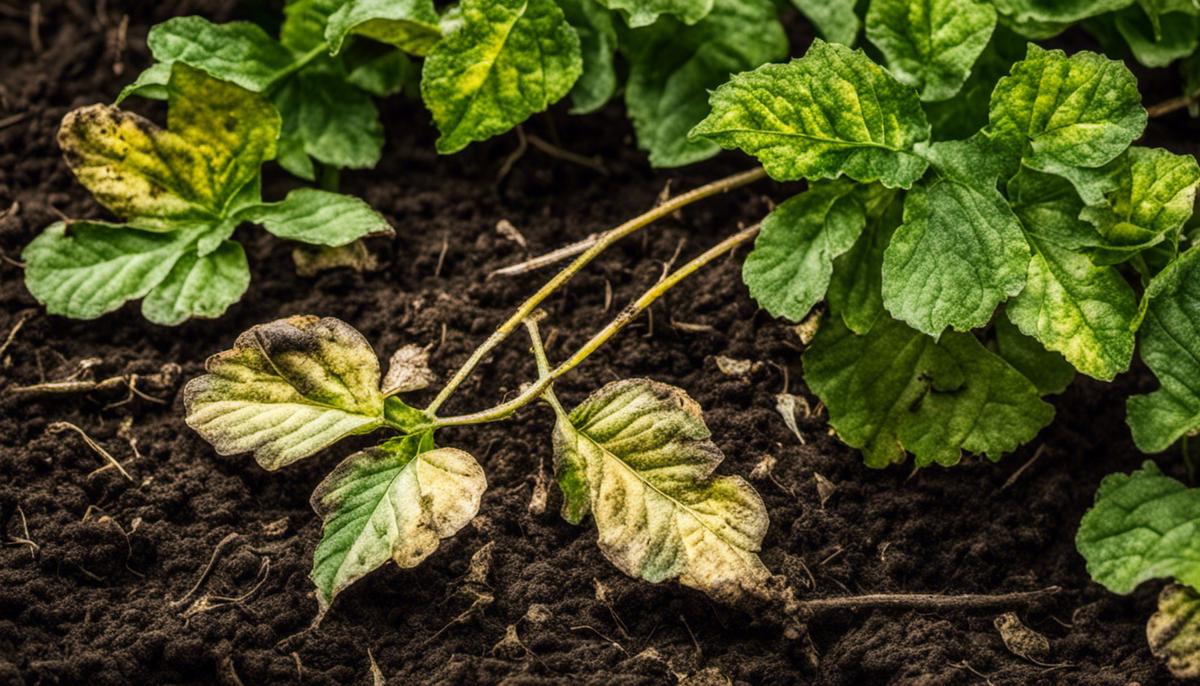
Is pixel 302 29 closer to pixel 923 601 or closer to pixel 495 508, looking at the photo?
pixel 495 508

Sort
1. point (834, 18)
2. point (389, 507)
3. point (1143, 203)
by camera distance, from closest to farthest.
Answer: point (389, 507) → point (1143, 203) → point (834, 18)

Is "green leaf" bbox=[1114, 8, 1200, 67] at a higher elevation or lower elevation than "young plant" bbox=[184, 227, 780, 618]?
higher

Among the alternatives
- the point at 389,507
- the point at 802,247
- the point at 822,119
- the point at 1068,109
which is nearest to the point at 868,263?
the point at 802,247

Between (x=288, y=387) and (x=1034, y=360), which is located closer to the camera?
(x=288, y=387)

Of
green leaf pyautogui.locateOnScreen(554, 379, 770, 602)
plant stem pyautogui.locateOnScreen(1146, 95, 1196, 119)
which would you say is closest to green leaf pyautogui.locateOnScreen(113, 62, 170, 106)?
green leaf pyautogui.locateOnScreen(554, 379, 770, 602)

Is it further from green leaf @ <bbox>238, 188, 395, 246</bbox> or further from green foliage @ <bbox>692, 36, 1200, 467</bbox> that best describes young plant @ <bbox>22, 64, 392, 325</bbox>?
green foliage @ <bbox>692, 36, 1200, 467</bbox>

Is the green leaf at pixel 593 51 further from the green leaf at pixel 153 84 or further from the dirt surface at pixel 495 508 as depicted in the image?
the green leaf at pixel 153 84

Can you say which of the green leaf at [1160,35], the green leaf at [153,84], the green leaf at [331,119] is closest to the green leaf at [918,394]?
the green leaf at [1160,35]
